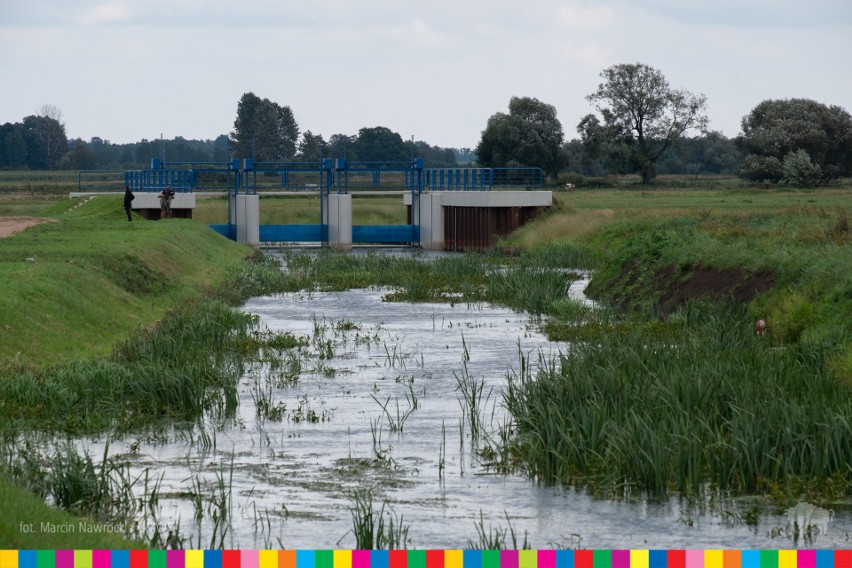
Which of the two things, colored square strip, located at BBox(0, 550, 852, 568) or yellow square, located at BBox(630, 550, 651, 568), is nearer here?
colored square strip, located at BBox(0, 550, 852, 568)

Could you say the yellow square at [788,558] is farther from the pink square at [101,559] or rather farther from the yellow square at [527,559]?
the pink square at [101,559]

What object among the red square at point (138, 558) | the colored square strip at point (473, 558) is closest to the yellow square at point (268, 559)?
the colored square strip at point (473, 558)

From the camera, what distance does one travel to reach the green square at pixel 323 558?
910 centimetres

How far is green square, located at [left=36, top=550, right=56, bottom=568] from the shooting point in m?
8.30

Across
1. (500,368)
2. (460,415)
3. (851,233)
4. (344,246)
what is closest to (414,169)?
(344,246)

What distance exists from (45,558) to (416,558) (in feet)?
8.84

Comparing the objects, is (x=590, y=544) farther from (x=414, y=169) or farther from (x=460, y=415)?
(x=414, y=169)

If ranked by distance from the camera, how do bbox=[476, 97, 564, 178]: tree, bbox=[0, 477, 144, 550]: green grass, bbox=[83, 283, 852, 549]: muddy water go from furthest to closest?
bbox=[476, 97, 564, 178]: tree < bbox=[83, 283, 852, 549]: muddy water < bbox=[0, 477, 144, 550]: green grass

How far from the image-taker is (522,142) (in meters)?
105

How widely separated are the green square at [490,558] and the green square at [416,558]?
1.47 feet

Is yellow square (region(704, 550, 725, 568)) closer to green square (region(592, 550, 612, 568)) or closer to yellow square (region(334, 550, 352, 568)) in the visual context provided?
green square (region(592, 550, 612, 568))

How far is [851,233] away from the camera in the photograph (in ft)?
90.4

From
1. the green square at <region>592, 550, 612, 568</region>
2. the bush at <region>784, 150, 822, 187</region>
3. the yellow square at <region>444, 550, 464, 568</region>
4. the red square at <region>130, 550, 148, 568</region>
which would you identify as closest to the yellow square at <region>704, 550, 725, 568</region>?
the green square at <region>592, 550, 612, 568</region>

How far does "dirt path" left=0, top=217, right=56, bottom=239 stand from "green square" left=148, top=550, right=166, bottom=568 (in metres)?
29.5
